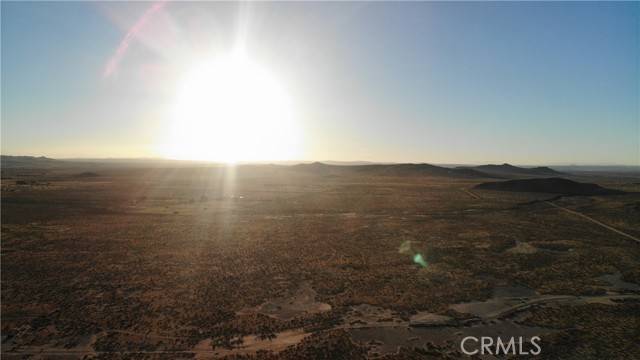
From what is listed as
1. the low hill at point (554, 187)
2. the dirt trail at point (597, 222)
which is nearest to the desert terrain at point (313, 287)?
the dirt trail at point (597, 222)

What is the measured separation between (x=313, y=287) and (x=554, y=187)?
50819mm

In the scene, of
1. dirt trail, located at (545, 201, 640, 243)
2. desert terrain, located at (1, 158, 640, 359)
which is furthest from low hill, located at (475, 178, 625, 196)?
desert terrain, located at (1, 158, 640, 359)

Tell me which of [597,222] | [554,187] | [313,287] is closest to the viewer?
[313,287]

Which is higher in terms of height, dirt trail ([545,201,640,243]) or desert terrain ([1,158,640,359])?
dirt trail ([545,201,640,243])

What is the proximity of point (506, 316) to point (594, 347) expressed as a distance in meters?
2.29

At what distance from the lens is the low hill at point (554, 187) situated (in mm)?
47375

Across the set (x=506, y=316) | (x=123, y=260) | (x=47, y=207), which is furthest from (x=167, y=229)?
(x=506, y=316)

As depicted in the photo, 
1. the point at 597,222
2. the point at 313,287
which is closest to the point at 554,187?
the point at 597,222

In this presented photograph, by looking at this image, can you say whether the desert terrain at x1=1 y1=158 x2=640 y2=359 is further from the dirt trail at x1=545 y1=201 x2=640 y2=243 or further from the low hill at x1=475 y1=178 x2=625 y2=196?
the low hill at x1=475 y1=178 x2=625 y2=196

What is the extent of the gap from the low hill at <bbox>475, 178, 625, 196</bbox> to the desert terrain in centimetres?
2362

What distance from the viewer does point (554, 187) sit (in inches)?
1961

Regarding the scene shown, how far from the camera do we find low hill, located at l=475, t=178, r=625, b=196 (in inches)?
1865

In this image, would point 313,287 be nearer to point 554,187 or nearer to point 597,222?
point 597,222

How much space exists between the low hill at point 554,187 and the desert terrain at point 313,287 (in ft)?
77.5
